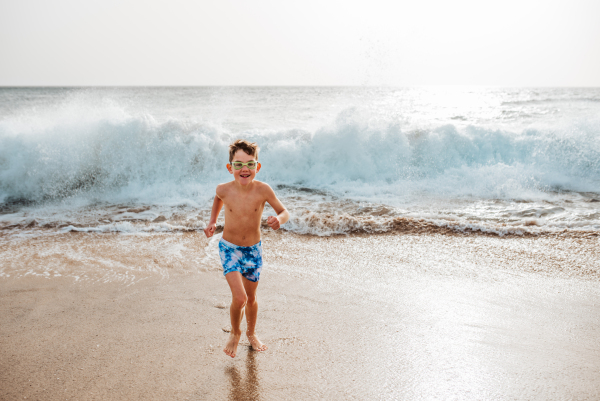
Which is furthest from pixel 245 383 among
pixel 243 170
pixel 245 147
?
pixel 245 147

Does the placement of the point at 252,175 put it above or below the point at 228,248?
above

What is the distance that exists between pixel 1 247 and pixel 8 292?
70.6 inches

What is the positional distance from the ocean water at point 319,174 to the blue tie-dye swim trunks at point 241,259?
9.89ft

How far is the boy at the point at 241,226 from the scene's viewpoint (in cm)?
244

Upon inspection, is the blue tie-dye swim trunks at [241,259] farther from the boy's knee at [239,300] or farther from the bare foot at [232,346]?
the bare foot at [232,346]

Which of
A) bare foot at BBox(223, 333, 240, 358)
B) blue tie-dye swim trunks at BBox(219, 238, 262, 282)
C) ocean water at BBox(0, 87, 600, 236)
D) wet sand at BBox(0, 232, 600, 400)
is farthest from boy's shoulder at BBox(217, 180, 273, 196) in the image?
ocean water at BBox(0, 87, 600, 236)

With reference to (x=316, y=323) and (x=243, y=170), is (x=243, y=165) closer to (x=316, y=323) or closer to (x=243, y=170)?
(x=243, y=170)

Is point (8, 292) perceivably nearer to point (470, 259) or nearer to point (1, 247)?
point (1, 247)

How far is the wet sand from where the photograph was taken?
7.56 feet

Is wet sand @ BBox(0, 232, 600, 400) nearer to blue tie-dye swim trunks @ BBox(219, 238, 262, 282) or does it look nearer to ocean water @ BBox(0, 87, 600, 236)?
blue tie-dye swim trunks @ BBox(219, 238, 262, 282)

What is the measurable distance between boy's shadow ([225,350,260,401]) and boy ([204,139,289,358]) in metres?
0.12

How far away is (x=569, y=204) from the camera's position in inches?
276

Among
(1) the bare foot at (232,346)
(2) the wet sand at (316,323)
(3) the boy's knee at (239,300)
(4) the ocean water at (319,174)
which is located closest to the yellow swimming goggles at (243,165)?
(3) the boy's knee at (239,300)

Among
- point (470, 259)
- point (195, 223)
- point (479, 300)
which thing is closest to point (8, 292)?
point (195, 223)
